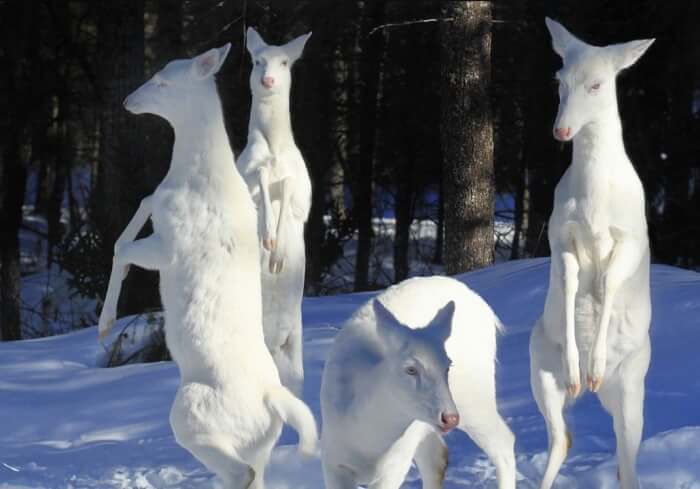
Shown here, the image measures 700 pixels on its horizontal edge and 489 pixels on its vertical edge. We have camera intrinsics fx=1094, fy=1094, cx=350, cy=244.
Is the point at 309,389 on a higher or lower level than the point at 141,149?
lower

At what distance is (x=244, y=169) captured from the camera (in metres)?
6.55

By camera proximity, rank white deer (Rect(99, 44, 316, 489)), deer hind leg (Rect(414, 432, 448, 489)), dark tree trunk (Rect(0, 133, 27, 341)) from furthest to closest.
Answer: dark tree trunk (Rect(0, 133, 27, 341)) < deer hind leg (Rect(414, 432, 448, 489)) < white deer (Rect(99, 44, 316, 489))

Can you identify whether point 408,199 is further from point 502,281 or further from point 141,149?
point 502,281

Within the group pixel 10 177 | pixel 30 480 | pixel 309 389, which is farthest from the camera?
pixel 10 177

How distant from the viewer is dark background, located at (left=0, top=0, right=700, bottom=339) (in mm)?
12820

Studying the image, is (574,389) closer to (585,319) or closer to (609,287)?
(585,319)

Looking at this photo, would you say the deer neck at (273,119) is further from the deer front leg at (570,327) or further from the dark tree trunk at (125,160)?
the dark tree trunk at (125,160)

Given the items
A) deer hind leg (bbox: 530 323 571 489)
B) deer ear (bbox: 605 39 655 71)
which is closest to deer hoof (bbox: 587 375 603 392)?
deer hind leg (bbox: 530 323 571 489)

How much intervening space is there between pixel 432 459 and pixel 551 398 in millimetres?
641

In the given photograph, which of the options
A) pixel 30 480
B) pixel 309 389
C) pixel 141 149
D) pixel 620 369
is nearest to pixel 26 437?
pixel 30 480

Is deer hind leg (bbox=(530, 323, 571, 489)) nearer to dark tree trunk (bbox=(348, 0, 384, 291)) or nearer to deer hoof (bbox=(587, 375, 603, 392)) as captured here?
deer hoof (bbox=(587, 375, 603, 392))

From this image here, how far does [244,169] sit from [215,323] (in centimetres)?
208

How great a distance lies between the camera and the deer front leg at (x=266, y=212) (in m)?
6.35

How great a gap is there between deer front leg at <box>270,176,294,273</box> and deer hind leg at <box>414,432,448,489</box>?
185 cm
